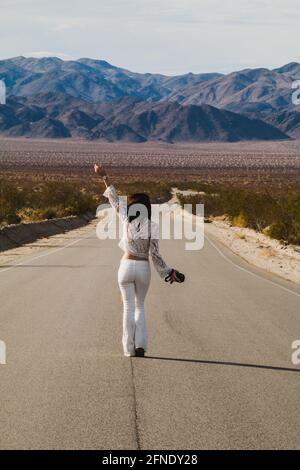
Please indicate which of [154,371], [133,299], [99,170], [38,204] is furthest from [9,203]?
[154,371]

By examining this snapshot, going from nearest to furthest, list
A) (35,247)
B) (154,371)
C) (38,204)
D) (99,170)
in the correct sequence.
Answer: (154,371) → (99,170) → (35,247) → (38,204)

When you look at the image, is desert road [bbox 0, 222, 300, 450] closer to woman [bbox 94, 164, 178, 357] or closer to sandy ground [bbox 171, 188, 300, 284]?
woman [bbox 94, 164, 178, 357]

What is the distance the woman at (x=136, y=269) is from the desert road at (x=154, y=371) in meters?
0.26

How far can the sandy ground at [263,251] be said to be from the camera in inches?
891

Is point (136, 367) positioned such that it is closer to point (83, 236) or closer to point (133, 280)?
point (133, 280)

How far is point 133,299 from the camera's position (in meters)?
9.49

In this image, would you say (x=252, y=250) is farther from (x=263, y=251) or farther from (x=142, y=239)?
(x=142, y=239)

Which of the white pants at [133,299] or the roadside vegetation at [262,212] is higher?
the white pants at [133,299]

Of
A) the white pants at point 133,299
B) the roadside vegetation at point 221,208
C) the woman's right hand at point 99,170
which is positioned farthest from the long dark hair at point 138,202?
the roadside vegetation at point 221,208

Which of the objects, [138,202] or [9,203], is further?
[9,203]

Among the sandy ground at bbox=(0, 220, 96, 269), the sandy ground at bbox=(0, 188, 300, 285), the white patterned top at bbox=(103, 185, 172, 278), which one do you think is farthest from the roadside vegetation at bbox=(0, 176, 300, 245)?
the white patterned top at bbox=(103, 185, 172, 278)

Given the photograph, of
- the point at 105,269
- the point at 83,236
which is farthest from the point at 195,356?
the point at 83,236

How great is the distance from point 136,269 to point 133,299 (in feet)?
1.23

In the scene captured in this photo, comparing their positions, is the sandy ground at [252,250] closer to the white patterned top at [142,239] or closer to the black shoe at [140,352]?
the white patterned top at [142,239]
